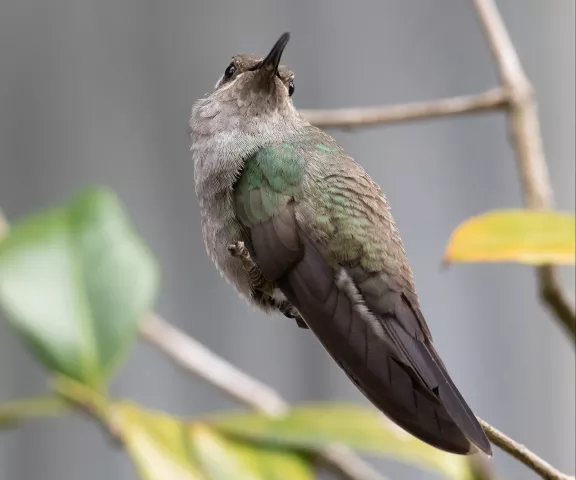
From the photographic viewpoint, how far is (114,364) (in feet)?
4.72

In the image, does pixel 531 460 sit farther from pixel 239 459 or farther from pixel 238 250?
pixel 239 459

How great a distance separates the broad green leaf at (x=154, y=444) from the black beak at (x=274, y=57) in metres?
0.63

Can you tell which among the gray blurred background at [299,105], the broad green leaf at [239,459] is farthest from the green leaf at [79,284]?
the gray blurred background at [299,105]

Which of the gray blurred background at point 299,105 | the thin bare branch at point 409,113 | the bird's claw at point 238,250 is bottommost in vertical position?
the bird's claw at point 238,250

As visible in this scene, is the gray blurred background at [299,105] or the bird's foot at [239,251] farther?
the gray blurred background at [299,105]

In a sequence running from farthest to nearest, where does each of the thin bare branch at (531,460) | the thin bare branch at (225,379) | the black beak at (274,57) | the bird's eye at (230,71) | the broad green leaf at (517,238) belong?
the thin bare branch at (225,379), the bird's eye at (230,71), the black beak at (274,57), the broad green leaf at (517,238), the thin bare branch at (531,460)

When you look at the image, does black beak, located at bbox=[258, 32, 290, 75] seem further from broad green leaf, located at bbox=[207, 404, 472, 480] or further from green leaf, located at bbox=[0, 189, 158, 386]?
broad green leaf, located at bbox=[207, 404, 472, 480]

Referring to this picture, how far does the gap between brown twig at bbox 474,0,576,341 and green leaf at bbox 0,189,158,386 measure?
655 mm

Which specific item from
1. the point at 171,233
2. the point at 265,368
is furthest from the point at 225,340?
the point at 171,233

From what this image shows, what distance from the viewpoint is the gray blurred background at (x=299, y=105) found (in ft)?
11.8

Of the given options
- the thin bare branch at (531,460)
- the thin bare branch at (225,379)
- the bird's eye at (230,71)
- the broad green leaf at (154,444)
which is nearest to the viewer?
the thin bare branch at (531,460)

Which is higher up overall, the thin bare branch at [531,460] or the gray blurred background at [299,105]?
the gray blurred background at [299,105]

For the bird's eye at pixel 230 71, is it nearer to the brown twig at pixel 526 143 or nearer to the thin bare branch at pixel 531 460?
the brown twig at pixel 526 143

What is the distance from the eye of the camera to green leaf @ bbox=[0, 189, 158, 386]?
4.75ft
